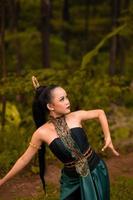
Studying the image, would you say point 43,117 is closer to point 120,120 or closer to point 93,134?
point 93,134

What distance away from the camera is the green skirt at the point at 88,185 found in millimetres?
4301

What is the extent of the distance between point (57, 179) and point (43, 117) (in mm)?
3512

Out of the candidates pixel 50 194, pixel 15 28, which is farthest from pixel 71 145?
pixel 15 28

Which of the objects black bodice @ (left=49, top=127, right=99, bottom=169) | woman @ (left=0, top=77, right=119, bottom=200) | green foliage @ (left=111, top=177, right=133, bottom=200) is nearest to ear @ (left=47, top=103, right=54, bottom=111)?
woman @ (left=0, top=77, right=119, bottom=200)

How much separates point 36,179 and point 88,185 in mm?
3529

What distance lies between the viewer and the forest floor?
7.20m

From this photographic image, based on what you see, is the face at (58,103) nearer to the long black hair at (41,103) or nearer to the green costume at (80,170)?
the long black hair at (41,103)

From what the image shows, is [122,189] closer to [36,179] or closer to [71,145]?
[36,179]

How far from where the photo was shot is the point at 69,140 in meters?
4.20

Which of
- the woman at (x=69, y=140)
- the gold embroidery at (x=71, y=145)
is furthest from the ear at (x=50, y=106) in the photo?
the gold embroidery at (x=71, y=145)

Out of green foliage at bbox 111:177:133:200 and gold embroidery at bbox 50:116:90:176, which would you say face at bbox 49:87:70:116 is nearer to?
gold embroidery at bbox 50:116:90:176

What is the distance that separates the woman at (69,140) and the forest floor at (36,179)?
2817mm

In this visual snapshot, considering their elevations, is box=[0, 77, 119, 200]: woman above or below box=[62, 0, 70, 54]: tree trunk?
above

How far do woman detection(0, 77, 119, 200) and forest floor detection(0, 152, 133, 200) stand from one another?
9.24ft
